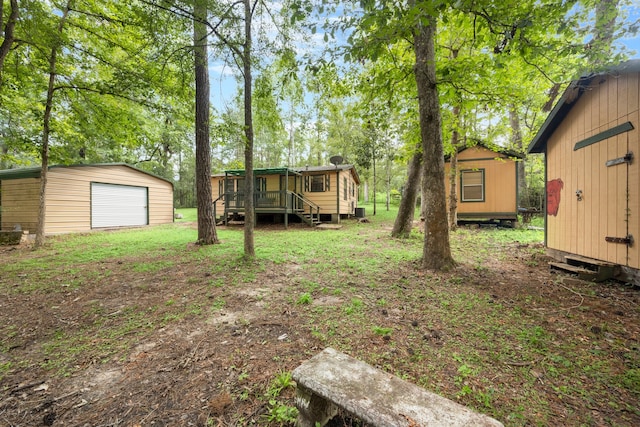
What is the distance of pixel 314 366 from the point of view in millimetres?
1697

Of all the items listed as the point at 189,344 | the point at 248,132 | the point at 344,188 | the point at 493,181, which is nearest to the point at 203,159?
the point at 248,132

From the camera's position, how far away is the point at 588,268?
480 cm

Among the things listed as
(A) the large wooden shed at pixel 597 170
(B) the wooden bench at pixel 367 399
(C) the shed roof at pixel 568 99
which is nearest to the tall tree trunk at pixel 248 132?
(B) the wooden bench at pixel 367 399

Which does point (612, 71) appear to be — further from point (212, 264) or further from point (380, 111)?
point (212, 264)

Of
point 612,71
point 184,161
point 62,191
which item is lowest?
point 62,191

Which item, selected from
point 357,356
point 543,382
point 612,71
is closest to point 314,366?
point 357,356

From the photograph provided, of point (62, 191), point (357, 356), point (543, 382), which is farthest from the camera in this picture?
point (62, 191)

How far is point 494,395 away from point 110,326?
12.6 ft

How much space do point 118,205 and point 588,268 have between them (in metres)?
17.3

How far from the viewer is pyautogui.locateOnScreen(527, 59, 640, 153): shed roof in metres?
3.71

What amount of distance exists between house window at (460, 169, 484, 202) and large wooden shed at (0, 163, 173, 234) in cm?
1647

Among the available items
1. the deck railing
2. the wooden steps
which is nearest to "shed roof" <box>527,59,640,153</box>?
the wooden steps

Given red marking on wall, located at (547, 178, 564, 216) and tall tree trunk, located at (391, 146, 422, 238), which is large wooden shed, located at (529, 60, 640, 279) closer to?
red marking on wall, located at (547, 178, 564, 216)

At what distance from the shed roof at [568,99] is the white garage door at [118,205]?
54.2ft
